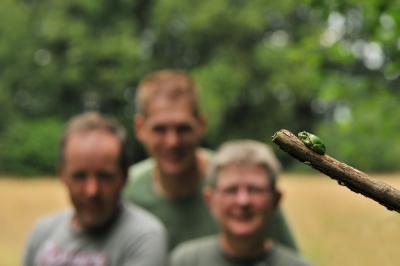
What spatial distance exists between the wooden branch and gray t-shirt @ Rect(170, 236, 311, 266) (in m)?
2.93

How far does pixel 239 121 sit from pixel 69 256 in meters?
33.0

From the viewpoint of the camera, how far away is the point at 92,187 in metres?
3.40

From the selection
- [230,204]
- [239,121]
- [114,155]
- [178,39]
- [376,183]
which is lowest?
[239,121]

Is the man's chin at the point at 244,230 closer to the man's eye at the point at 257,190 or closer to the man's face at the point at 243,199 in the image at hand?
the man's face at the point at 243,199

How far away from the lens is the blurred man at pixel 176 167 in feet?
14.7

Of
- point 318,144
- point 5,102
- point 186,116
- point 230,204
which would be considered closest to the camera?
point 318,144

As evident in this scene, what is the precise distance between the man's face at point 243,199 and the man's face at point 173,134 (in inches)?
26.4

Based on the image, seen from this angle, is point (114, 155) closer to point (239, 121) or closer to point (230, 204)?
point (230, 204)

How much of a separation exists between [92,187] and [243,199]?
0.95 metres

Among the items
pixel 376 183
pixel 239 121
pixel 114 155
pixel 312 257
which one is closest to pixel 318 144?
pixel 376 183

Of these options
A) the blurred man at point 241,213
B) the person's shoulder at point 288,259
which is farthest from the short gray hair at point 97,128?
the person's shoulder at point 288,259

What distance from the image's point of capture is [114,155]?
3572mm

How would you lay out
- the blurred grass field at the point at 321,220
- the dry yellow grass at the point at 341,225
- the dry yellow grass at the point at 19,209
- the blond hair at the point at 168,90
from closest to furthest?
the dry yellow grass at the point at 341,225, the blurred grass field at the point at 321,220, the blond hair at the point at 168,90, the dry yellow grass at the point at 19,209

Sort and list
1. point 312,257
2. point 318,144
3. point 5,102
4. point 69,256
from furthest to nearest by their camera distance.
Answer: point 5,102 < point 312,257 < point 69,256 < point 318,144
